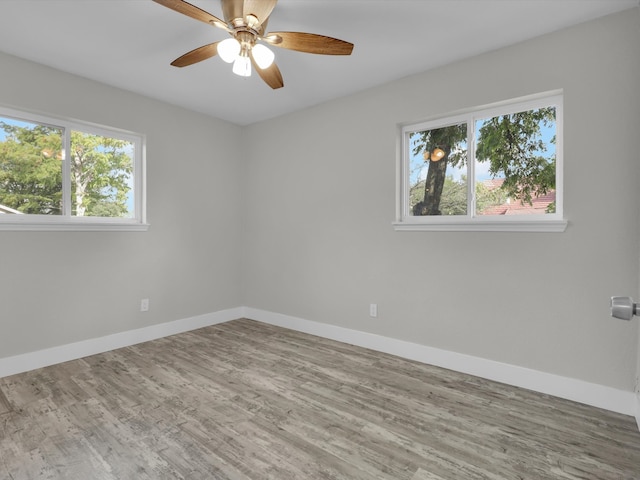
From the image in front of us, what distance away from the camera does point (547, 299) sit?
2.38m

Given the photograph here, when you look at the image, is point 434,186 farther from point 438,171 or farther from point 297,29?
point 297,29

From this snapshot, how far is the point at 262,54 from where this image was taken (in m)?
1.98

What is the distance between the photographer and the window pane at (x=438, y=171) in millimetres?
2865

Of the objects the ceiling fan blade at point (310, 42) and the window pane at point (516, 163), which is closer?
the ceiling fan blade at point (310, 42)

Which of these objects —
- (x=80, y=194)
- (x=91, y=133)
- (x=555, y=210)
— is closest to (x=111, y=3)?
(x=91, y=133)

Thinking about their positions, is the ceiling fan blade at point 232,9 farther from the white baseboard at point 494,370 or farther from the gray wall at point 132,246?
the white baseboard at point 494,370

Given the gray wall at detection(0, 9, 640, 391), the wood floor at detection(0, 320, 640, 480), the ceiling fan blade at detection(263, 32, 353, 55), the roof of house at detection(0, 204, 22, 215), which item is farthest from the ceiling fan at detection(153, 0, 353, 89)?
the wood floor at detection(0, 320, 640, 480)

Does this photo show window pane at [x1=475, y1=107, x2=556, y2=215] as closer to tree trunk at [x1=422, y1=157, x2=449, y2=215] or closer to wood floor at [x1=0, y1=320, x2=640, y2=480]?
tree trunk at [x1=422, y1=157, x2=449, y2=215]

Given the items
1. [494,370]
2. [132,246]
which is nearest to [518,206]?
[494,370]

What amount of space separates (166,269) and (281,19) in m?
2.68

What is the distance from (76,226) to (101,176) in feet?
1.84

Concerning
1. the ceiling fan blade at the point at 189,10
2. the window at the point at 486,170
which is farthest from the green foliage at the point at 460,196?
the ceiling fan blade at the point at 189,10

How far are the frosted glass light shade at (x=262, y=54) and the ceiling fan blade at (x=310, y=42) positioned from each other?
71mm

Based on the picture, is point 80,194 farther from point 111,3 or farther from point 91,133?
point 111,3
